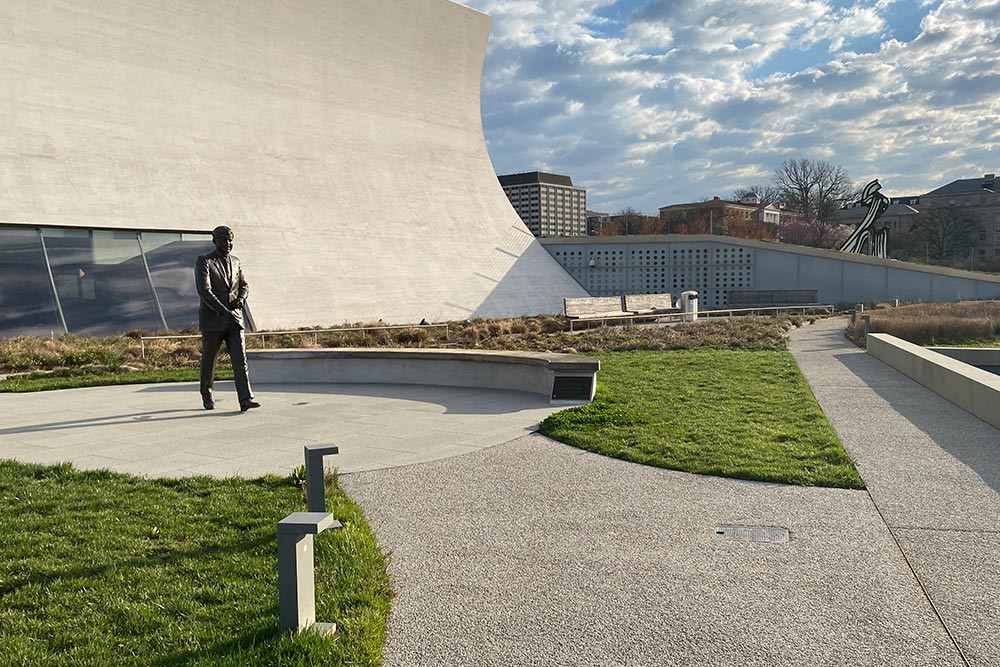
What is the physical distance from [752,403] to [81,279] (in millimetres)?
16011

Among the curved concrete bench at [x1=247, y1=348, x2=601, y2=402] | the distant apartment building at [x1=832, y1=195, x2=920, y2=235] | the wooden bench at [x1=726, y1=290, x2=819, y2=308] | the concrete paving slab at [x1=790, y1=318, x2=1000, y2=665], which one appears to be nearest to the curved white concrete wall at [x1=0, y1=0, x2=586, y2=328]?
the wooden bench at [x1=726, y1=290, x2=819, y2=308]

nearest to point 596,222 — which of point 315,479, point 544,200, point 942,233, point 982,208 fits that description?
point 544,200

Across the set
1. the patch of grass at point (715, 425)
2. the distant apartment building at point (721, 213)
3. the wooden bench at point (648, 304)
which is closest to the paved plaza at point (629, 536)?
the patch of grass at point (715, 425)

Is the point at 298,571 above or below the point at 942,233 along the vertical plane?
below

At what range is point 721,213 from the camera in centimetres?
7650

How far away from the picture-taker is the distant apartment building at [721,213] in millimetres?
65812

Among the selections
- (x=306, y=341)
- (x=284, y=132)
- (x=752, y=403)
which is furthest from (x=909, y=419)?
(x=284, y=132)

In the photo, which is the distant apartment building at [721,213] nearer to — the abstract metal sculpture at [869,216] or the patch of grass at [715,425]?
the abstract metal sculpture at [869,216]

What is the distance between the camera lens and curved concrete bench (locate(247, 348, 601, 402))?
30.8ft

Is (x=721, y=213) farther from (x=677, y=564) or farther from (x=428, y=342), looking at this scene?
(x=677, y=564)

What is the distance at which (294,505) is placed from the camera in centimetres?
497

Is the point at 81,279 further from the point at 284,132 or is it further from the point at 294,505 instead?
the point at 294,505

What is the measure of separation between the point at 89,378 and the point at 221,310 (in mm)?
4807

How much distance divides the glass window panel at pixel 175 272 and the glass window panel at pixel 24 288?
96.3 inches
